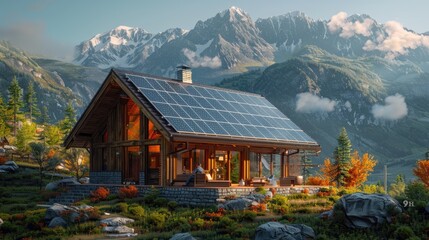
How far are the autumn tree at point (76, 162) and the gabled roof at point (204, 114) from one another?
41.1 feet

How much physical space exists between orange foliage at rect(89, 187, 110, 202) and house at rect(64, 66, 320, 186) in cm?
309

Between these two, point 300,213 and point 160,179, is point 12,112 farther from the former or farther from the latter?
point 300,213

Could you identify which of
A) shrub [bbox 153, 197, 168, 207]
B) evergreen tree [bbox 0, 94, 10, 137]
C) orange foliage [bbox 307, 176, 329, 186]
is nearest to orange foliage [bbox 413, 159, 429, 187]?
orange foliage [bbox 307, 176, 329, 186]

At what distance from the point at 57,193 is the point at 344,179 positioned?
96.1 ft

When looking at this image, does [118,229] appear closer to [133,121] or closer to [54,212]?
[54,212]

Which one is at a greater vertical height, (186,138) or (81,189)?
(186,138)

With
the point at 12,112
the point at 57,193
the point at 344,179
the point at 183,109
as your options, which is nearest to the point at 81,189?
the point at 57,193

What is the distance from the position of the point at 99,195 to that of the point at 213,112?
9417mm

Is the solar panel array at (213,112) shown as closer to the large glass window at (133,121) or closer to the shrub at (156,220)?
the large glass window at (133,121)

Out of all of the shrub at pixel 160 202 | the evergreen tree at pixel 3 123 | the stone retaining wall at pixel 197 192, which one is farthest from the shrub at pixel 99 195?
the evergreen tree at pixel 3 123

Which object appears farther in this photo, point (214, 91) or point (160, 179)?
point (214, 91)

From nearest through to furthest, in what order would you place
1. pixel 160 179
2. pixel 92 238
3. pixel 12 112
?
pixel 92 238 → pixel 160 179 → pixel 12 112

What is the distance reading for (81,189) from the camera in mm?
33719

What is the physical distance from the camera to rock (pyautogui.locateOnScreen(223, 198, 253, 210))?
81.2ft
